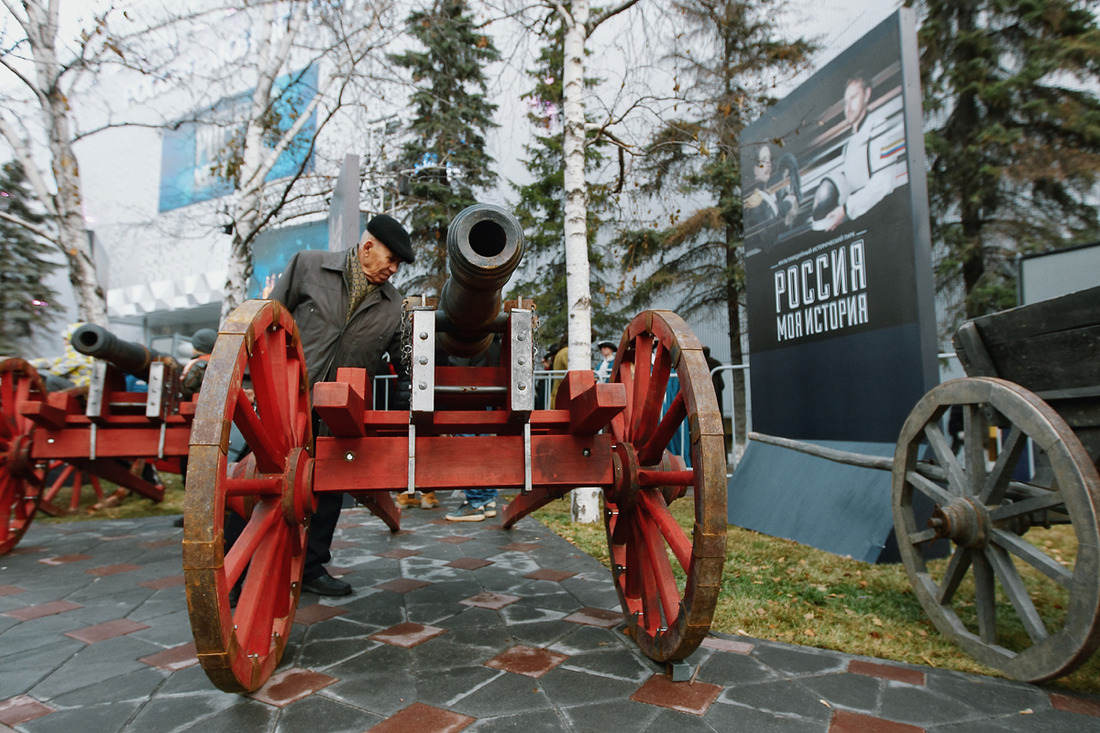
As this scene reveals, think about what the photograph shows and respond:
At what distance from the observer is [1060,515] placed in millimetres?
2666

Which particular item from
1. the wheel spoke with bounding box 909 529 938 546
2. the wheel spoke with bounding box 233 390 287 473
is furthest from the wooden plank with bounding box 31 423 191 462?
the wheel spoke with bounding box 909 529 938 546

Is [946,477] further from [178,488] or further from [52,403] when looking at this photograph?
[178,488]

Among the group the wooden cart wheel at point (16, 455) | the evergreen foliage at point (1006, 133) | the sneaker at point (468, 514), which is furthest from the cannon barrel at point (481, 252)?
the evergreen foliage at point (1006, 133)

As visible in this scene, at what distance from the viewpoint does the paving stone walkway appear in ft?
6.49

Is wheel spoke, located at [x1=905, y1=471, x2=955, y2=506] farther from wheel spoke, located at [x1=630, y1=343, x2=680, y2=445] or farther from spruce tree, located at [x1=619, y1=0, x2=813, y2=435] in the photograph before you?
spruce tree, located at [x1=619, y1=0, x2=813, y2=435]

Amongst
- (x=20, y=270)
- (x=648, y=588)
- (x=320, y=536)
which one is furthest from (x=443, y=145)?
(x=648, y=588)

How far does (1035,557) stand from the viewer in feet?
7.37

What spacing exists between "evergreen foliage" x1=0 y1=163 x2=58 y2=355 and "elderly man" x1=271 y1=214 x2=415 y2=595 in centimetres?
1565

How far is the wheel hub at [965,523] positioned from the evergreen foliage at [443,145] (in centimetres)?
1374

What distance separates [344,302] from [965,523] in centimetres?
297

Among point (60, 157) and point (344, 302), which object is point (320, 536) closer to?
point (344, 302)

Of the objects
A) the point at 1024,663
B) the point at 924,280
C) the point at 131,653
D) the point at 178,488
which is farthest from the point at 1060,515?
the point at 178,488

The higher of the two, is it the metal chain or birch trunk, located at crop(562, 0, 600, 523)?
birch trunk, located at crop(562, 0, 600, 523)

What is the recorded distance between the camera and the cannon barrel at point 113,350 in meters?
4.36
